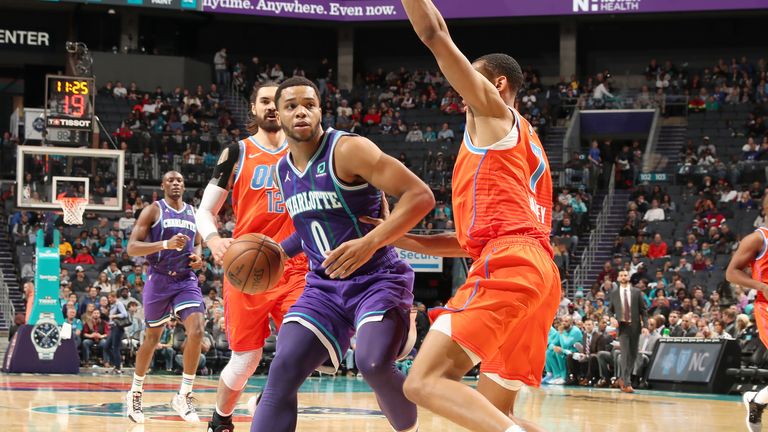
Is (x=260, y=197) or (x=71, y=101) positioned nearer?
(x=260, y=197)

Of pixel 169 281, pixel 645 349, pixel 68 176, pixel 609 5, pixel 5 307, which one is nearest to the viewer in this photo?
pixel 169 281

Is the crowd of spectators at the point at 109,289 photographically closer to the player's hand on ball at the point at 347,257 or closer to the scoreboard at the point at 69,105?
the scoreboard at the point at 69,105

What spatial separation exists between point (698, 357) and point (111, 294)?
32.8 feet

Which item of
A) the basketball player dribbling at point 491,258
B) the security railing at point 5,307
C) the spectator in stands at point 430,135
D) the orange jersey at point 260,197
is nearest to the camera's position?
the basketball player dribbling at point 491,258

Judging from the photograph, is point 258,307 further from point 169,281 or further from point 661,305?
point 661,305

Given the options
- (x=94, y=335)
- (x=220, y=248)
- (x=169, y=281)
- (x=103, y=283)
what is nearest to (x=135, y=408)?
(x=169, y=281)

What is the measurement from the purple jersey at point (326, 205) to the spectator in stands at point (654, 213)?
19.7m

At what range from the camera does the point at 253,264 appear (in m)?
5.35

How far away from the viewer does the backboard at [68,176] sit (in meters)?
17.6

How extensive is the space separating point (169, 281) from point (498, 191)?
5.52m

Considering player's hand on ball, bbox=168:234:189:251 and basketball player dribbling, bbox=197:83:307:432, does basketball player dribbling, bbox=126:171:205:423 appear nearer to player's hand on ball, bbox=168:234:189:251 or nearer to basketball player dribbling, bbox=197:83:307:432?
player's hand on ball, bbox=168:234:189:251

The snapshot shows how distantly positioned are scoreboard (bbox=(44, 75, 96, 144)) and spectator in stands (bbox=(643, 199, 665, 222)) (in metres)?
12.4

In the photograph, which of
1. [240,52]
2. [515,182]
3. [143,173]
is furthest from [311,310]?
[240,52]

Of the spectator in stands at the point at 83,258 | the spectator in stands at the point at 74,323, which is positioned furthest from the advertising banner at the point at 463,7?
the spectator in stands at the point at 74,323
